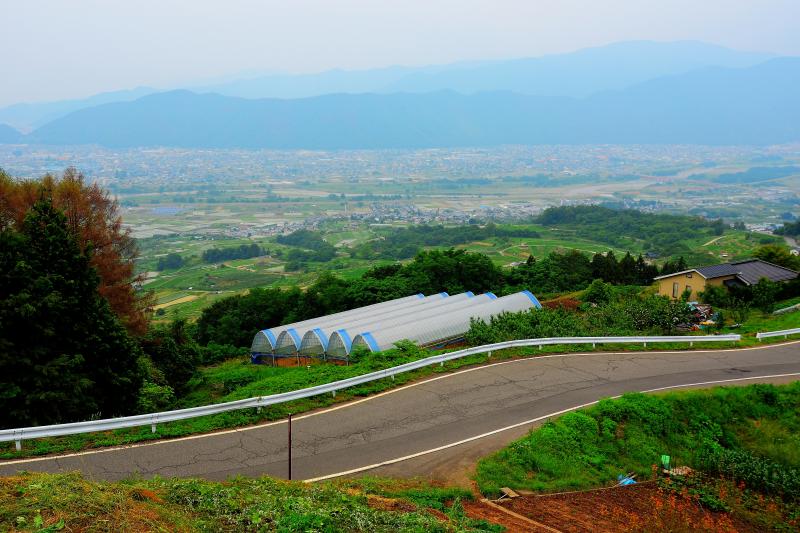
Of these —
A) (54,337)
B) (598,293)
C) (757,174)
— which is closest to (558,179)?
(757,174)

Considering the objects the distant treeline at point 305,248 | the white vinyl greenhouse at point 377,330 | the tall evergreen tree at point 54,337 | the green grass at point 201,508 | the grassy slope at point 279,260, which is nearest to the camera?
the green grass at point 201,508

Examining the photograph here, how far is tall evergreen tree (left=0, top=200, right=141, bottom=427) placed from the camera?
11.8 m

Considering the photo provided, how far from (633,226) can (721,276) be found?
51.6 m

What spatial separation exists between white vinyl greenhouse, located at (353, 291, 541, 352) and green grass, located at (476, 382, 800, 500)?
25.6 ft

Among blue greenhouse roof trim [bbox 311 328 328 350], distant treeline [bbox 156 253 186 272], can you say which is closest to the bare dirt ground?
blue greenhouse roof trim [bbox 311 328 328 350]

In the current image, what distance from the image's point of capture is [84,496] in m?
6.67

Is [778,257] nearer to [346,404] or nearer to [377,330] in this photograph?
[377,330]

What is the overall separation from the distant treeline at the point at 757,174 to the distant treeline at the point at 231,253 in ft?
381

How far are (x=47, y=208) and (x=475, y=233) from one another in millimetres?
64779

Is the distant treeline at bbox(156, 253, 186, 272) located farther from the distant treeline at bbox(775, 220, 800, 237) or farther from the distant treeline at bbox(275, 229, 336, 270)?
the distant treeline at bbox(775, 220, 800, 237)

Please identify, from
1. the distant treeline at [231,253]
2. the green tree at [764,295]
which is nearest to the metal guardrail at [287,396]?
the green tree at [764,295]

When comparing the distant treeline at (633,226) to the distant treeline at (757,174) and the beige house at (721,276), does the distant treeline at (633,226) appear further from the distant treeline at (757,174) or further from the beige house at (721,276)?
the distant treeline at (757,174)

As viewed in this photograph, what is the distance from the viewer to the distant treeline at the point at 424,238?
233 ft

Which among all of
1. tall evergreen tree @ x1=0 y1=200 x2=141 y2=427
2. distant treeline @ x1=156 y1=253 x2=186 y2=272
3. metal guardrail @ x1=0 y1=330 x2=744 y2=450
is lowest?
distant treeline @ x1=156 y1=253 x2=186 y2=272
